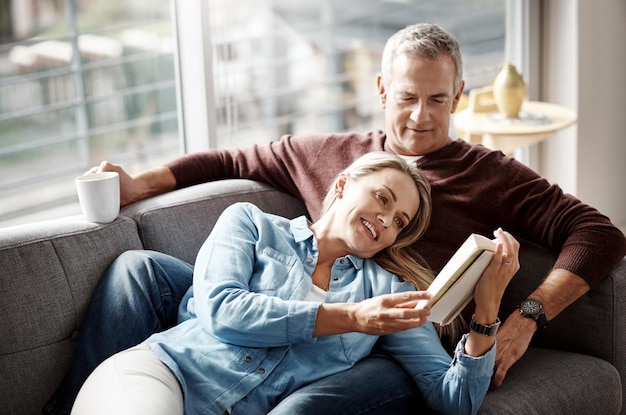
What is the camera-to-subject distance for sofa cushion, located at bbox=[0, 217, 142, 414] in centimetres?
186

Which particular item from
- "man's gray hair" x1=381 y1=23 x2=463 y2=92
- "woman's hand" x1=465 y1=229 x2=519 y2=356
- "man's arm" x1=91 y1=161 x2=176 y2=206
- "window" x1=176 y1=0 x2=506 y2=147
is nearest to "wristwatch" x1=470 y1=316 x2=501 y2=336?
"woman's hand" x1=465 y1=229 x2=519 y2=356

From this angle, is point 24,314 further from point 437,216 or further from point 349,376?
point 437,216

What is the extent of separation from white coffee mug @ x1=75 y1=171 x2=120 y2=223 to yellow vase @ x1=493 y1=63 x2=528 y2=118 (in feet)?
5.70

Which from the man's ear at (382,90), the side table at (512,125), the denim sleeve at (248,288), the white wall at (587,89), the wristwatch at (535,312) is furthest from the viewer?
the white wall at (587,89)

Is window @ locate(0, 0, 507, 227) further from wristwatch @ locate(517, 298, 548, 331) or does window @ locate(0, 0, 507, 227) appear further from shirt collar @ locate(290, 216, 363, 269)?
wristwatch @ locate(517, 298, 548, 331)

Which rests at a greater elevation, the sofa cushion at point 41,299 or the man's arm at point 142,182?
the man's arm at point 142,182

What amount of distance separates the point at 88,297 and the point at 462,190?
98 cm

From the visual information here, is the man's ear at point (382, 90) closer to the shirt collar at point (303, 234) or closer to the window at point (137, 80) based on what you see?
the shirt collar at point (303, 234)

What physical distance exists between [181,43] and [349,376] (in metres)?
1.56

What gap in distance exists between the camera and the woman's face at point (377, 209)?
1.88m

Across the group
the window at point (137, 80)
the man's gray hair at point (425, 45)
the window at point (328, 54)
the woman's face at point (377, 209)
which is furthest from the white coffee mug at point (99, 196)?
the window at point (328, 54)

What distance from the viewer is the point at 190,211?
7.33 feet

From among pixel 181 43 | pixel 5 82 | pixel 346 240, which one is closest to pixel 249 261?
pixel 346 240

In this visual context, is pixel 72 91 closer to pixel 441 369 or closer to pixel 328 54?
pixel 328 54
